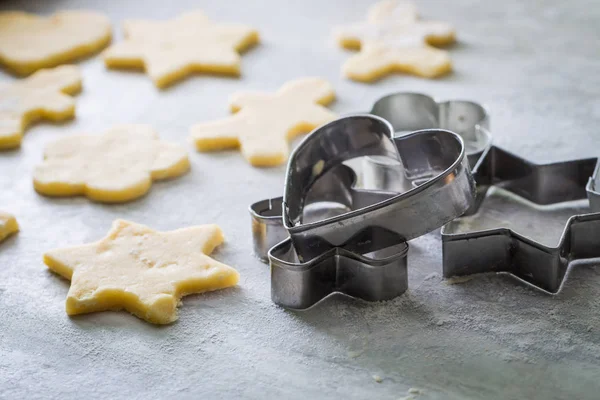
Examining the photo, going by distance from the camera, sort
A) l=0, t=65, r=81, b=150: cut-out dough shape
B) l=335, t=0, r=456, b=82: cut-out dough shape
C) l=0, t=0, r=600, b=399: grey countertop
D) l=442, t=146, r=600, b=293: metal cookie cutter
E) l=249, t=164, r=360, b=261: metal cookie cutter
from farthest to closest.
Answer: l=335, t=0, r=456, b=82: cut-out dough shape < l=0, t=65, r=81, b=150: cut-out dough shape < l=249, t=164, r=360, b=261: metal cookie cutter < l=442, t=146, r=600, b=293: metal cookie cutter < l=0, t=0, r=600, b=399: grey countertop

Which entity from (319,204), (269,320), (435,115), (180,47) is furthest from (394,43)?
(269,320)

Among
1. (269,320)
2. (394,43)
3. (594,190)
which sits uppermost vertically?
(394,43)

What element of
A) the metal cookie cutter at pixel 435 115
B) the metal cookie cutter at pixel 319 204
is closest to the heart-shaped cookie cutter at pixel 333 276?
the metal cookie cutter at pixel 319 204

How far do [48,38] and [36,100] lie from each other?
36 cm

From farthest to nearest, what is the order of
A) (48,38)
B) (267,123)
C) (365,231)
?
1. (48,38)
2. (267,123)
3. (365,231)

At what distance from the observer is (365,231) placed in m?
1.19

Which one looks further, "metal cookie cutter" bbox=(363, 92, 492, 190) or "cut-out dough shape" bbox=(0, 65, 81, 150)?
"cut-out dough shape" bbox=(0, 65, 81, 150)

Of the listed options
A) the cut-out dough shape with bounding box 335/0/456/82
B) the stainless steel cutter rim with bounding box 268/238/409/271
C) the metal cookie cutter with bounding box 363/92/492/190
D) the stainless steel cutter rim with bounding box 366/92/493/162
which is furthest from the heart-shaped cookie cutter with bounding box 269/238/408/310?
the cut-out dough shape with bounding box 335/0/456/82

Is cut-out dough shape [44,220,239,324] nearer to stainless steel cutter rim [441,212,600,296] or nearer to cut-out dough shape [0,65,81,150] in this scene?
stainless steel cutter rim [441,212,600,296]

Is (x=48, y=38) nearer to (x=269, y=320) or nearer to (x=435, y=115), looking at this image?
(x=435, y=115)

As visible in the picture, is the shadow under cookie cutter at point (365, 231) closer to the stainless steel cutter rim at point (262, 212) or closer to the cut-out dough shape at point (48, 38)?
the stainless steel cutter rim at point (262, 212)

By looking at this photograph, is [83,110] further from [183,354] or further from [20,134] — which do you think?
[183,354]

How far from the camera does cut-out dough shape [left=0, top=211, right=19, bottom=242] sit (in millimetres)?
1436

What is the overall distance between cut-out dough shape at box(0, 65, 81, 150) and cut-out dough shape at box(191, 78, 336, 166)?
13.9 inches
